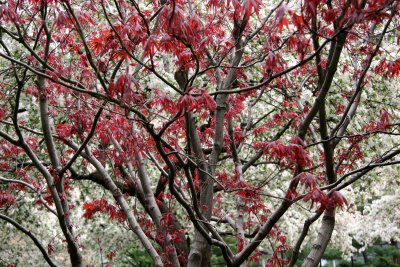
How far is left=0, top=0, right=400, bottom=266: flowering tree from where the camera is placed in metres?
3.91

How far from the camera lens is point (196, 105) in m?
3.79

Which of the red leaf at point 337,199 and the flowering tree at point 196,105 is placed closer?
the red leaf at point 337,199

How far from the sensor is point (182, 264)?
25.1ft

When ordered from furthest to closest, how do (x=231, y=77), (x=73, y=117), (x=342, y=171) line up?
(x=342, y=171)
(x=73, y=117)
(x=231, y=77)

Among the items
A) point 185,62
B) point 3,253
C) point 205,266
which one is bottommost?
point 205,266

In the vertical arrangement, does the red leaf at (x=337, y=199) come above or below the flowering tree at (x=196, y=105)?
below

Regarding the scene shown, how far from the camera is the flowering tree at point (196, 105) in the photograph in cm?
391

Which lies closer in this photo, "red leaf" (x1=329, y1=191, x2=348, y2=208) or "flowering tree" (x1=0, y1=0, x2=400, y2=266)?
"red leaf" (x1=329, y1=191, x2=348, y2=208)

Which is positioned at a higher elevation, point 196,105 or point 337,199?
point 196,105

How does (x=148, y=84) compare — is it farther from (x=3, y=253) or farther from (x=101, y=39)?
(x=3, y=253)

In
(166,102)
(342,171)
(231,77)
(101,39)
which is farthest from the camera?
(342,171)

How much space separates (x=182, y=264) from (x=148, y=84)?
3.03 meters

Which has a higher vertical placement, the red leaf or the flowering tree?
the flowering tree

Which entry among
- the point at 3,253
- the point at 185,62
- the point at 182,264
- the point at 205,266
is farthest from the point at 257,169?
the point at 3,253
